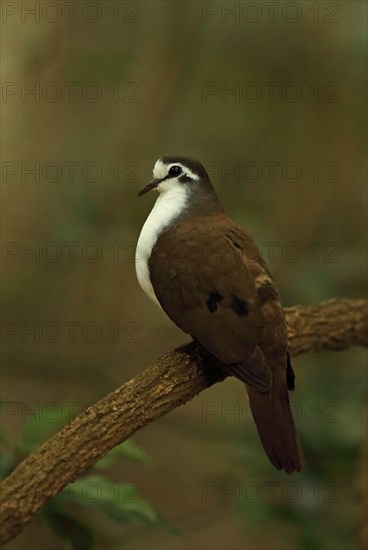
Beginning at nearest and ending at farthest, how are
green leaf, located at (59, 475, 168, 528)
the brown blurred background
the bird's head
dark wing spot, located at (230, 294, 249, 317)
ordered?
1. green leaf, located at (59, 475, 168, 528)
2. dark wing spot, located at (230, 294, 249, 317)
3. the bird's head
4. the brown blurred background

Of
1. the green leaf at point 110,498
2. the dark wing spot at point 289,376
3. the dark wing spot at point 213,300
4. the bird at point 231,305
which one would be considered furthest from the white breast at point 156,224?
the green leaf at point 110,498

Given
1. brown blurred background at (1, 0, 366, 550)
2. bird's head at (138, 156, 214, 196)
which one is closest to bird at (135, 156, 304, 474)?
bird's head at (138, 156, 214, 196)

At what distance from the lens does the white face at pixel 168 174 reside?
126 inches

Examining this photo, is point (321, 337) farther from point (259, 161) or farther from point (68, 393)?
point (259, 161)

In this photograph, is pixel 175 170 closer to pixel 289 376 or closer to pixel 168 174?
pixel 168 174

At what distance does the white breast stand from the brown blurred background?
76cm

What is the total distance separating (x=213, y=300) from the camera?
8.99ft

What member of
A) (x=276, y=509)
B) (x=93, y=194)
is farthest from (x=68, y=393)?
(x=276, y=509)

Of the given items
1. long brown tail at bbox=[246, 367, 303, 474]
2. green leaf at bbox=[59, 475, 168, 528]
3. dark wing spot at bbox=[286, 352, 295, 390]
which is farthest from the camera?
dark wing spot at bbox=[286, 352, 295, 390]

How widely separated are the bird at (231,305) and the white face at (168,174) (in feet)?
0.78

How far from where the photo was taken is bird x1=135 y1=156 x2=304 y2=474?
2648 millimetres

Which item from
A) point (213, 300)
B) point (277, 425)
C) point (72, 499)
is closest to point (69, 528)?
point (72, 499)

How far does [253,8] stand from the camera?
155 inches

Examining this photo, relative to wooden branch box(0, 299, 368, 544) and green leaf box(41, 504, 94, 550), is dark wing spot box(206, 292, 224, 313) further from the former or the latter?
green leaf box(41, 504, 94, 550)
